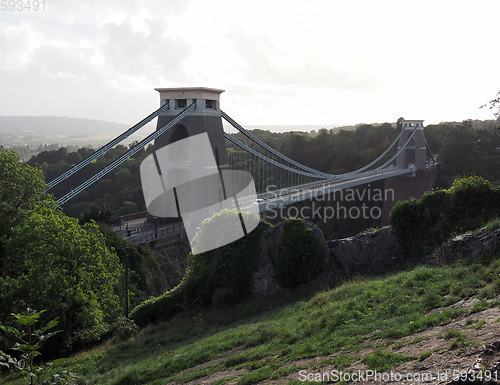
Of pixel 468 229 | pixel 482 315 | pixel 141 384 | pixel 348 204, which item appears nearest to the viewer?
pixel 482 315

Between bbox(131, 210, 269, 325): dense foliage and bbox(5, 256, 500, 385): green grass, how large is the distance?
247cm

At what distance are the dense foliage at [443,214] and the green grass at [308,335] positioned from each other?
131 inches

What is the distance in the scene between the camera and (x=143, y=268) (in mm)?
21484

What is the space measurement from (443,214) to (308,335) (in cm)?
670

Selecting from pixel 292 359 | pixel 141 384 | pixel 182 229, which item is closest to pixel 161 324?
pixel 141 384

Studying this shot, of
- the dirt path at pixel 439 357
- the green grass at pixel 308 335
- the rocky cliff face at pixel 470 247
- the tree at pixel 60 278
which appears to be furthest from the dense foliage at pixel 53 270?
the rocky cliff face at pixel 470 247

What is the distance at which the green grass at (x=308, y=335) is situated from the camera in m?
6.82

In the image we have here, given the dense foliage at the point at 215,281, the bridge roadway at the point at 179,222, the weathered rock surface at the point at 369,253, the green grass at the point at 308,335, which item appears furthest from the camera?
the bridge roadway at the point at 179,222

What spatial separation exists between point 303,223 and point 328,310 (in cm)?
502

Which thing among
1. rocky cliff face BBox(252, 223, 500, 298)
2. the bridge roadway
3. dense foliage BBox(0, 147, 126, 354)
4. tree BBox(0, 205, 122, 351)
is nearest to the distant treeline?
the bridge roadway

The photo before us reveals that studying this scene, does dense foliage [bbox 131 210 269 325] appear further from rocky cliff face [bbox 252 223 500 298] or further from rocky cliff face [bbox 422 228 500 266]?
rocky cliff face [bbox 422 228 500 266]

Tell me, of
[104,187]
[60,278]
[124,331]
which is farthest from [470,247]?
[104,187]

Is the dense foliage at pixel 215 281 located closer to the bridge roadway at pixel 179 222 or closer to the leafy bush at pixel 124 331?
the leafy bush at pixel 124 331

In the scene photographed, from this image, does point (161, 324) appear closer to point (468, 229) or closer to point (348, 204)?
point (468, 229)
